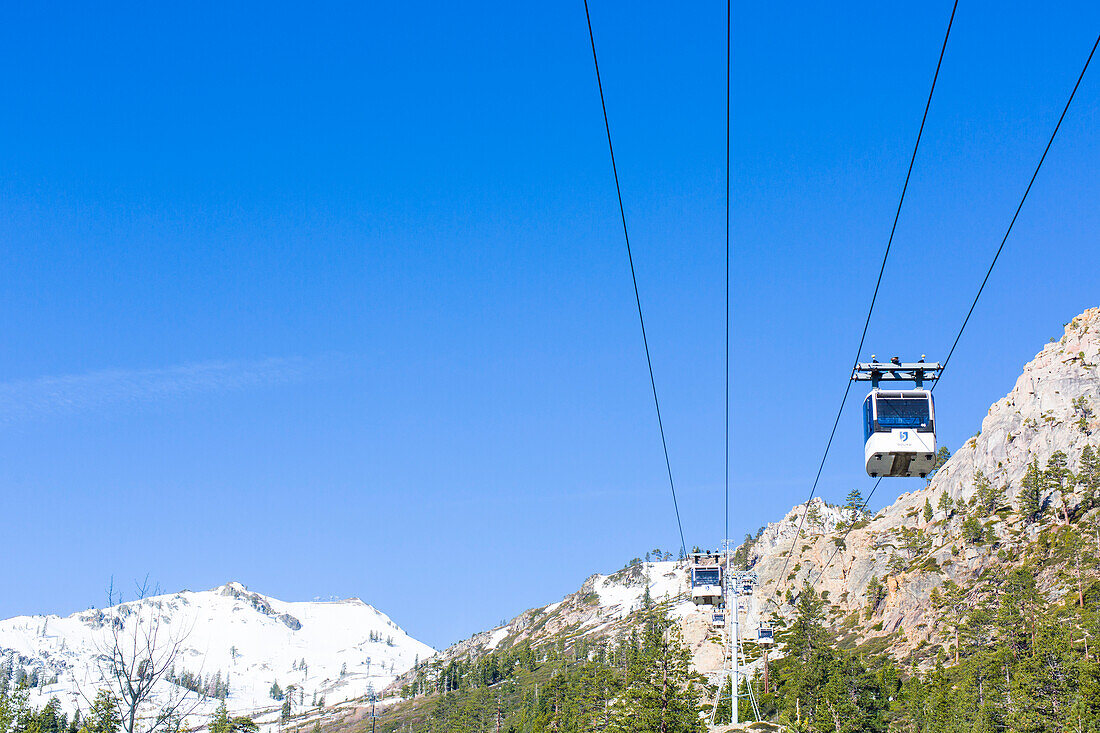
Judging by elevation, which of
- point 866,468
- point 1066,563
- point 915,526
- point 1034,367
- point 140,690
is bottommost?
point 140,690

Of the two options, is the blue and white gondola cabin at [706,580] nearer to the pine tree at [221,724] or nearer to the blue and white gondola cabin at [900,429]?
the blue and white gondola cabin at [900,429]

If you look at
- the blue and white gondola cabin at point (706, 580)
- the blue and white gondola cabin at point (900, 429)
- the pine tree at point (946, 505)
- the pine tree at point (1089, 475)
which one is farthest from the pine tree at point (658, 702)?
the pine tree at point (946, 505)

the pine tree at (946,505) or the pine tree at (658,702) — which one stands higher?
the pine tree at (946,505)

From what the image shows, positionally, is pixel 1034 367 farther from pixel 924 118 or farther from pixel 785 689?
pixel 924 118

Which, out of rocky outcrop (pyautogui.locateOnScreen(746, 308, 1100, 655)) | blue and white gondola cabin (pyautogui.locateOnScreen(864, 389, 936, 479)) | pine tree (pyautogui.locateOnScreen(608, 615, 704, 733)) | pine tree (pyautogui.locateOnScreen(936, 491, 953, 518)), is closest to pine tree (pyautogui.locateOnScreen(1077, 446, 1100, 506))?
rocky outcrop (pyautogui.locateOnScreen(746, 308, 1100, 655))

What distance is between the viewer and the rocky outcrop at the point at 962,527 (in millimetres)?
152875

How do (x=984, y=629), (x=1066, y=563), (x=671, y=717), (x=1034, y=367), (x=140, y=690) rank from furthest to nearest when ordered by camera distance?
(x=1034, y=367)
(x=1066, y=563)
(x=984, y=629)
(x=671, y=717)
(x=140, y=690)

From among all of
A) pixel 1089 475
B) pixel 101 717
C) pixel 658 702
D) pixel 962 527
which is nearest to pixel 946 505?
pixel 962 527

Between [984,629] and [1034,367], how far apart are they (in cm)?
10739

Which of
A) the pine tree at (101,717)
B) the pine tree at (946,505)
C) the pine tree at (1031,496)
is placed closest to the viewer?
the pine tree at (101,717)

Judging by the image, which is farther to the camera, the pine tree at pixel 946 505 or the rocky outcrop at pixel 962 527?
the pine tree at pixel 946 505

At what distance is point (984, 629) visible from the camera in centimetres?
10869

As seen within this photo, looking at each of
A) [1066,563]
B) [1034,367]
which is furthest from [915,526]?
[1066,563]

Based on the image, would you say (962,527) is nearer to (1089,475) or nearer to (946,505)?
(946,505)
